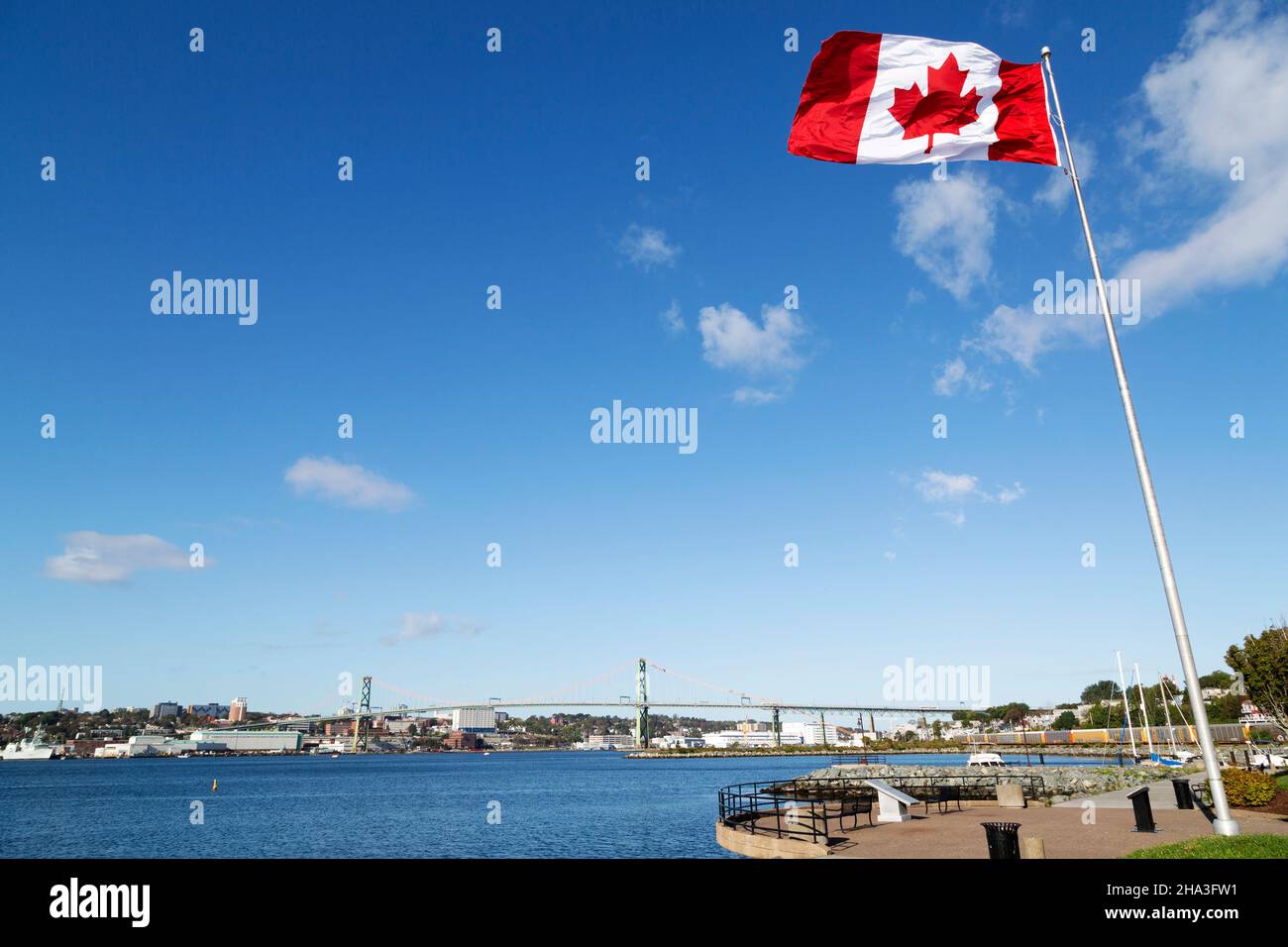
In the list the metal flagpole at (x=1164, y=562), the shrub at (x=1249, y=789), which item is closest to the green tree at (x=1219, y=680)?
the shrub at (x=1249, y=789)

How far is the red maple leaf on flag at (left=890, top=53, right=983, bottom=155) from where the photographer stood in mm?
14680

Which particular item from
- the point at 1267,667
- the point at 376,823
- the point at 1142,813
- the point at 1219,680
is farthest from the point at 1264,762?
the point at 1219,680

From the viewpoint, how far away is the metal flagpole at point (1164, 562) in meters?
12.7

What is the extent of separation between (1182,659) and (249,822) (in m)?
63.6

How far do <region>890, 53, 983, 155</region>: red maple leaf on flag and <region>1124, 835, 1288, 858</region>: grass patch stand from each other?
42.2ft

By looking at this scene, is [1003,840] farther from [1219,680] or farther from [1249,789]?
[1219,680]

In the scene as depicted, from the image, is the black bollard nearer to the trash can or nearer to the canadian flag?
the trash can

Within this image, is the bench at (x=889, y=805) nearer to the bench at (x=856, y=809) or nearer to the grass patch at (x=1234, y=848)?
the bench at (x=856, y=809)

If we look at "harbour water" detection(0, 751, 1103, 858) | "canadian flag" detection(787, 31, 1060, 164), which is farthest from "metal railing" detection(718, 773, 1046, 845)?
"canadian flag" detection(787, 31, 1060, 164)

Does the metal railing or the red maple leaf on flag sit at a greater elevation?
the red maple leaf on flag

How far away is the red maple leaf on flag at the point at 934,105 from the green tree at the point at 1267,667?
3633 centimetres

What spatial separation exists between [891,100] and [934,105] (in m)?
→ 0.85

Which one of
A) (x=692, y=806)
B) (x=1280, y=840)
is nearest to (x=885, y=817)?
(x=1280, y=840)
